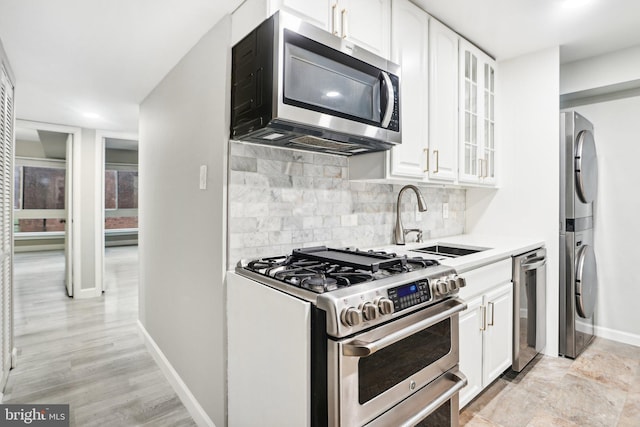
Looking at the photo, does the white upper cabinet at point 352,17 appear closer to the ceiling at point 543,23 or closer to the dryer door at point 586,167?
the ceiling at point 543,23

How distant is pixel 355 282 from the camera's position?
1253 mm

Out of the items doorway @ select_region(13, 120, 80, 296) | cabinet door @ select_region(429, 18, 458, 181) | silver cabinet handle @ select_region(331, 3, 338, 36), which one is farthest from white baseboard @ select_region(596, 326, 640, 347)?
doorway @ select_region(13, 120, 80, 296)

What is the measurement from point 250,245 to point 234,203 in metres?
0.22

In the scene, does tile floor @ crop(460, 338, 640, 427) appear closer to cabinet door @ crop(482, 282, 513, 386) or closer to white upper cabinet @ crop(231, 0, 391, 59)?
cabinet door @ crop(482, 282, 513, 386)

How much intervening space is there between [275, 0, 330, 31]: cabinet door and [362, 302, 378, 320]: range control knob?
1.23 m

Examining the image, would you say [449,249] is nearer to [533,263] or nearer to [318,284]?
[533,263]

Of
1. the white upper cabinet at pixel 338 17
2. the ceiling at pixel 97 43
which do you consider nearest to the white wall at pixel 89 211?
the ceiling at pixel 97 43

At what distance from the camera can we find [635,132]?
2.81m

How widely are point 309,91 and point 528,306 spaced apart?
216 centimetres

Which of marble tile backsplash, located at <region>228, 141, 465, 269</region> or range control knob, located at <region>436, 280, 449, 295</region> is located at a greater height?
marble tile backsplash, located at <region>228, 141, 465, 269</region>

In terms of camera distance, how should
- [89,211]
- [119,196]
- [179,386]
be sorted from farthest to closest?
[119,196] < [89,211] < [179,386]

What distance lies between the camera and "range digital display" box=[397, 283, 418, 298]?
4.05ft

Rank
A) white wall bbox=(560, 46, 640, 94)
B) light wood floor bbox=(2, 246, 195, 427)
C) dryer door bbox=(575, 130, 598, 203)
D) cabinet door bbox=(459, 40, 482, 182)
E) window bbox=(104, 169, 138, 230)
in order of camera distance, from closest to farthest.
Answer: light wood floor bbox=(2, 246, 195, 427) < cabinet door bbox=(459, 40, 482, 182) < dryer door bbox=(575, 130, 598, 203) < white wall bbox=(560, 46, 640, 94) < window bbox=(104, 169, 138, 230)

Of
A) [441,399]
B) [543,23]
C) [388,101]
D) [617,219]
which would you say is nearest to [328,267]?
[441,399]
